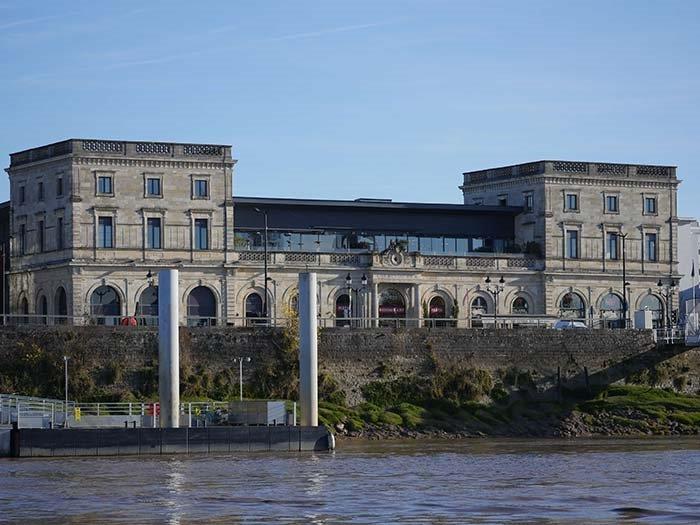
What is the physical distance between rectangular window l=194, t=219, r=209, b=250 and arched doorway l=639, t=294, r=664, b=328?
31.9 metres

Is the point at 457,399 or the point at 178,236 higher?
the point at 178,236

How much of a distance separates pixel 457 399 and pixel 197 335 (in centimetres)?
1491

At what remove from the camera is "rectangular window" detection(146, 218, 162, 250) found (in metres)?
116

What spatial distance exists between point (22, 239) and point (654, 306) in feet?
143

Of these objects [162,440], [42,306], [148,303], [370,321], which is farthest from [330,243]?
[162,440]

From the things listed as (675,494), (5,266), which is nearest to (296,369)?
(5,266)

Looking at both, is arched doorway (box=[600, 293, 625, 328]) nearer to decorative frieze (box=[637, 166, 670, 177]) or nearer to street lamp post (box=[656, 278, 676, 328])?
street lamp post (box=[656, 278, 676, 328])

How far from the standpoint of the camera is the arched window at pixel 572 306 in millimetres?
127312

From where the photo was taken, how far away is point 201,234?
117m

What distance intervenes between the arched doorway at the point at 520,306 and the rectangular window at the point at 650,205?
12280 millimetres

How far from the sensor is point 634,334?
113 metres

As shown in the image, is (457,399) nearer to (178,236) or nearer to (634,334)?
(634,334)

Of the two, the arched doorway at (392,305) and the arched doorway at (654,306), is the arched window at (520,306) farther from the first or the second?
the arched doorway at (654,306)

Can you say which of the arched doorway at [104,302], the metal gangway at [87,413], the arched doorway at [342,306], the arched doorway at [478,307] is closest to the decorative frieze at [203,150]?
the arched doorway at [104,302]
